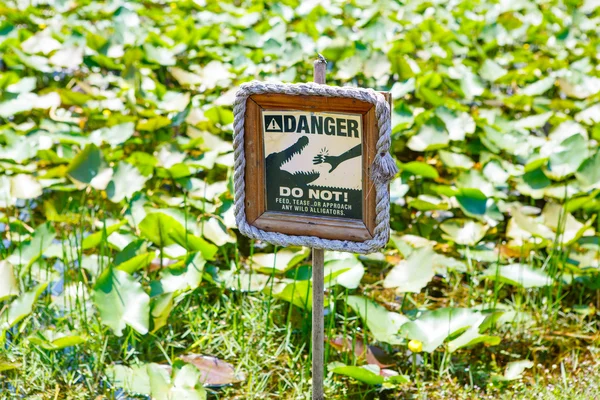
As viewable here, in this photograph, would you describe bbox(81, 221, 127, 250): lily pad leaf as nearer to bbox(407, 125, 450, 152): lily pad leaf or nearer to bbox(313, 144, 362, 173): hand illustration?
bbox(313, 144, 362, 173): hand illustration

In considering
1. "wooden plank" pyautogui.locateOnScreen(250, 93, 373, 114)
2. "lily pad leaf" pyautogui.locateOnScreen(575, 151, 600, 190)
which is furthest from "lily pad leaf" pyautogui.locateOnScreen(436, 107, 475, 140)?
"wooden plank" pyautogui.locateOnScreen(250, 93, 373, 114)

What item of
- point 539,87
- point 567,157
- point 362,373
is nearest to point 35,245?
point 362,373

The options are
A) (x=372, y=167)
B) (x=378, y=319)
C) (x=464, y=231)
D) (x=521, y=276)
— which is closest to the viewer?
(x=372, y=167)

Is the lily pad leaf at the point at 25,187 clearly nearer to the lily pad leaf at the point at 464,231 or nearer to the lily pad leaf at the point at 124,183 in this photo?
the lily pad leaf at the point at 124,183

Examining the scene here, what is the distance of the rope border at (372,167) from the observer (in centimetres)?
100

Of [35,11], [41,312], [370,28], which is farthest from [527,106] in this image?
[35,11]

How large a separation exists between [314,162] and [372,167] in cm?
9

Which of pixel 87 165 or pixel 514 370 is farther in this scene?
pixel 87 165

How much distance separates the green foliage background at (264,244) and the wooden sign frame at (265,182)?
10.8 inches

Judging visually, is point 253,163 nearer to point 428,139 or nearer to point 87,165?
point 87,165

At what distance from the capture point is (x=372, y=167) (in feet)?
3.36

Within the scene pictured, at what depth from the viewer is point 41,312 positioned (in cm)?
144

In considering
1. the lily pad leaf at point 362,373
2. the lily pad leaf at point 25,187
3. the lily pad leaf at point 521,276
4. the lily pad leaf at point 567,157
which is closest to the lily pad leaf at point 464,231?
the lily pad leaf at point 521,276

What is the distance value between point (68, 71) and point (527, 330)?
78.8 inches
